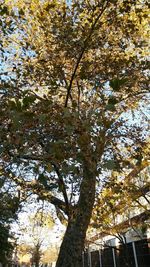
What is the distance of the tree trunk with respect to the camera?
26.8 ft

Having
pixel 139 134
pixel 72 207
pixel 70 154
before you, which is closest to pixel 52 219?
pixel 72 207

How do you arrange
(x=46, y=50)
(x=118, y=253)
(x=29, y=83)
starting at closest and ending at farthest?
(x=29, y=83)
(x=46, y=50)
(x=118, y=253)

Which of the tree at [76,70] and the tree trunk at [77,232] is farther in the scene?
the tree trunk at [77,232]

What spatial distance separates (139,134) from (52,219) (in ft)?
20.4

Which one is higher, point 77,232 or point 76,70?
point 76,70

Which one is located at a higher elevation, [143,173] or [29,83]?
[143,173]

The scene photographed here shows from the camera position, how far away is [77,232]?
8555mm

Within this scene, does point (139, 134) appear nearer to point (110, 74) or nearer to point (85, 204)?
point (85, 204)

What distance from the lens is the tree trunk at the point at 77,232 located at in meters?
8.18

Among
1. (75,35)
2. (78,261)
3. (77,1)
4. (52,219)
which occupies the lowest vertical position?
(78,261)

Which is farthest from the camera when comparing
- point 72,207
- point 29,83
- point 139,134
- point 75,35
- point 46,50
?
point 139,134

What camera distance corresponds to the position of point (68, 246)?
27.4 feet

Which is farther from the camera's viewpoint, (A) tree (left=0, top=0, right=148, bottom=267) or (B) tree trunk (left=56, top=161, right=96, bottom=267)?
(B) tree trunk (left=56, top=161, right=96, bottom=267)

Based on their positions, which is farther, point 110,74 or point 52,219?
point 52,219
